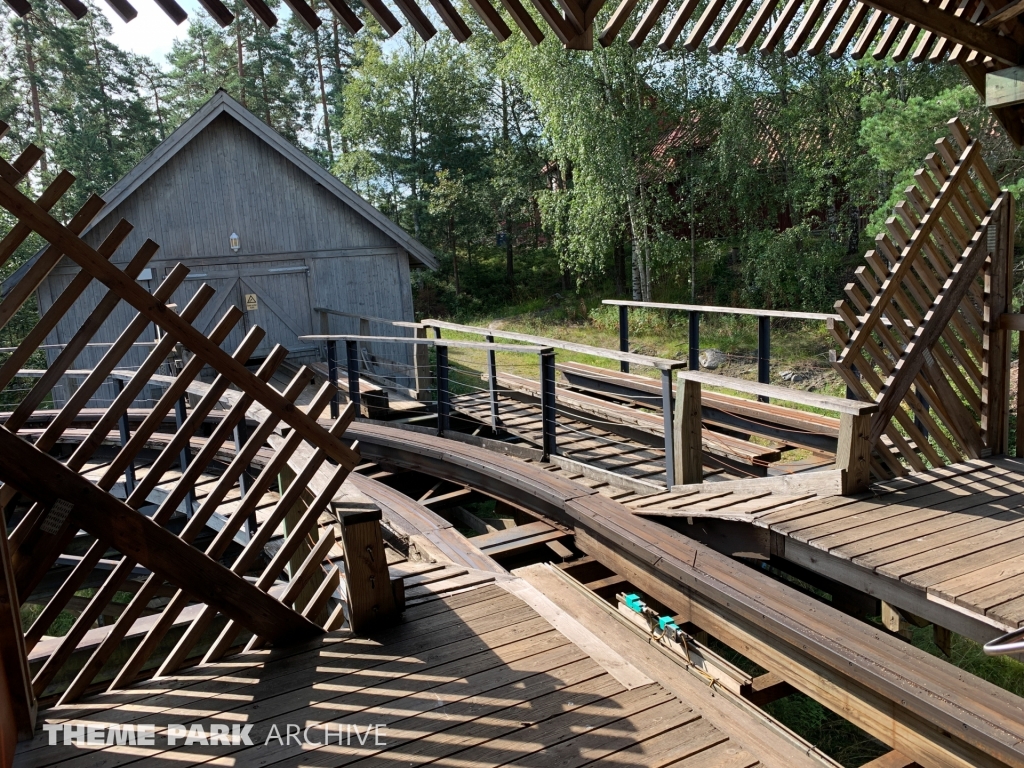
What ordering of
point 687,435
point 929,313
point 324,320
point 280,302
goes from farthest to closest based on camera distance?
point 324,320
point 280,302
point 687,435
point 929,313

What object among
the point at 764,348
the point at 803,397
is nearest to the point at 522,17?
the point at 803,397

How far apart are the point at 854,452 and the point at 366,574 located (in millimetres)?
2977

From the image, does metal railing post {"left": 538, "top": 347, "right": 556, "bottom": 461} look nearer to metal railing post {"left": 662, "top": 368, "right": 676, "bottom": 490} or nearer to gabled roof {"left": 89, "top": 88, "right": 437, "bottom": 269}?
metal railing post {"left": 662, "top": 368, "right": 676, "bottom": 490}

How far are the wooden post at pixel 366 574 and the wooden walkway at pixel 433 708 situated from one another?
3.6 inches

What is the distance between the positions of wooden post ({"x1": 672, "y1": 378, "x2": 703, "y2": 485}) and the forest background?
7.96 meters

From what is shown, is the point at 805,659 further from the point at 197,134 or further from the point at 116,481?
the point at 197,134

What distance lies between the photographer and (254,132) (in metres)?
13.8

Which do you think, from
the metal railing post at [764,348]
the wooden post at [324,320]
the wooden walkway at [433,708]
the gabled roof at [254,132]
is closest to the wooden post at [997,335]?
the metal railing post at [764,348]

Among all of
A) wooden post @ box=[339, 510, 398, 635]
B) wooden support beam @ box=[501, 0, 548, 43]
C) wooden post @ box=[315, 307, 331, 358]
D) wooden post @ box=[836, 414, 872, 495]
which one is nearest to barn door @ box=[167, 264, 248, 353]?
wooden post @ box=[315, 307, 331, 358]

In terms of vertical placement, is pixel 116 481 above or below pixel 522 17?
below

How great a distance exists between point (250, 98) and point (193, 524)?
3457cm

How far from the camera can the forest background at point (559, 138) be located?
56.8 ft

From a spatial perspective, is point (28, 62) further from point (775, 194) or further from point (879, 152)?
point (879, 152)

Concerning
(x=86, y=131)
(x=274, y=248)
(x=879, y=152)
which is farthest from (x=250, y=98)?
(x=879, y=152)
